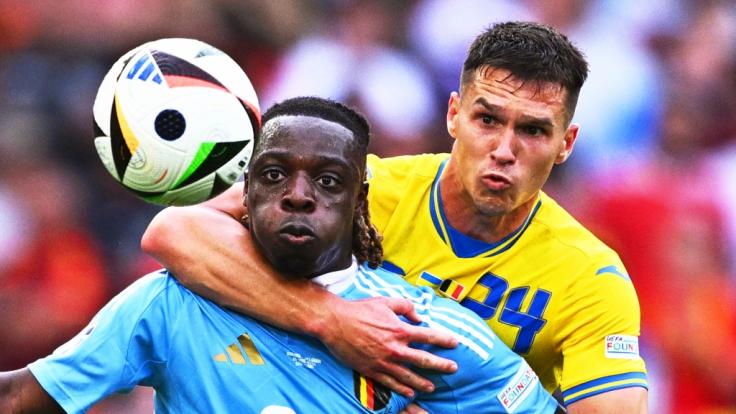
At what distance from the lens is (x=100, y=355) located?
12.1 ft

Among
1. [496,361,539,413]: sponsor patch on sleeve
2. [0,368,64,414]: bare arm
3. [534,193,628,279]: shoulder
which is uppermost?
[534,193,628,279]: shoulder

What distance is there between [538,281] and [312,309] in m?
1.24

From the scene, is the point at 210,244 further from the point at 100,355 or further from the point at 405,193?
the point at 405,193

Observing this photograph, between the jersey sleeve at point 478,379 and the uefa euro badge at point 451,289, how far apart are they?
2.50 ft

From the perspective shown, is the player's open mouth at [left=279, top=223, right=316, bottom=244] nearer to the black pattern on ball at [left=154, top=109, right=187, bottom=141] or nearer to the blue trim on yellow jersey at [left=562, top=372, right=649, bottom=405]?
the black pattern on ball at [left=154, top=109, right=187, bottom=141]

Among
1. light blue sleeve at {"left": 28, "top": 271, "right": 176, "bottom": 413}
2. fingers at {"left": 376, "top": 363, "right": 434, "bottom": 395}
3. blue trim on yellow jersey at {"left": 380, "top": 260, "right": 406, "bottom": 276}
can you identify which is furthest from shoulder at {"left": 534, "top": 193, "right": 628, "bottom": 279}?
light blue sleeve at {"left": 28, "top": 271, "right": 176, "bottom": 413}

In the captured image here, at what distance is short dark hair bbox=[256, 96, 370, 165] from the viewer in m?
4.00

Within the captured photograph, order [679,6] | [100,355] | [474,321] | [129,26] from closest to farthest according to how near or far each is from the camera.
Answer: [100,355] → [474,321] → [129,26] → [679,6]

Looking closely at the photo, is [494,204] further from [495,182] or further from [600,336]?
[600,336]

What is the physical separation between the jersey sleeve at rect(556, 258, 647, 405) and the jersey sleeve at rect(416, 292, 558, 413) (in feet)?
1.88

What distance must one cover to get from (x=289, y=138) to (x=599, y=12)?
4.78 metres

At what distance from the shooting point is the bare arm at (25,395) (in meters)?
3.66

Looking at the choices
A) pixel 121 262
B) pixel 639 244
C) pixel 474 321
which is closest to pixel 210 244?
pixel 474 321

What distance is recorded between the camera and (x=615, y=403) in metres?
4.50
